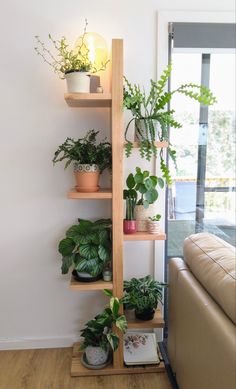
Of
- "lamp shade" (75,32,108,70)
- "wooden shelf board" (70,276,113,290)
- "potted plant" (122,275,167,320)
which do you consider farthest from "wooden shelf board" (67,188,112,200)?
"lamp shade" (75,32,108,70)

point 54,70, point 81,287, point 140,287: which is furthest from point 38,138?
point 140,287

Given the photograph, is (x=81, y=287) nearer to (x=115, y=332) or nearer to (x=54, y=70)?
(x=115, y=332)

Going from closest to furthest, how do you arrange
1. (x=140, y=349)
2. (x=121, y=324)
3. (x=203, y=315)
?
(x=203, y=315)
(x=121, y=324)
(x=140, y=349)

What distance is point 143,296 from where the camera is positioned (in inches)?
73.2

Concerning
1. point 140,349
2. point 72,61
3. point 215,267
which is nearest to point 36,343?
point 140,349

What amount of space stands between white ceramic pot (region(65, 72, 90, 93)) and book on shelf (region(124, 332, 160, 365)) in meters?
1.55

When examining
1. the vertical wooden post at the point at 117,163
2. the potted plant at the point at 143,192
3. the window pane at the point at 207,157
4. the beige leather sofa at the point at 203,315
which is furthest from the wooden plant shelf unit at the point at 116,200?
the window pane at the point at 207,157

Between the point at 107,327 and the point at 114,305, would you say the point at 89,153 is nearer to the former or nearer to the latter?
the point at 114,305

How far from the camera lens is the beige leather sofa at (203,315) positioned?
1.06 metres

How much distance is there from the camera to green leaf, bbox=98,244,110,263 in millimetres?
1774

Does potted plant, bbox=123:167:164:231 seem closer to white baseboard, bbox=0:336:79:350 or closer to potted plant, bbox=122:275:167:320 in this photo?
potted plant, bbox=122:275:167:320

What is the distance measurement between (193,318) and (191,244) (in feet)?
1.30

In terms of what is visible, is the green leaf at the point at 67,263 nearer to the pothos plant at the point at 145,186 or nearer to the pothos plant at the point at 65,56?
the pothos plant at the point at 145,186

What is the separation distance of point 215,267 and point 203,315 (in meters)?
0.20
